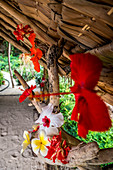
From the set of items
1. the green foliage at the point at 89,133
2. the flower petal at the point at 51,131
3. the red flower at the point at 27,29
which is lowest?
the green foliage at the point at 89,133

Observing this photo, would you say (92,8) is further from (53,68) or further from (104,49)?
(53,68)

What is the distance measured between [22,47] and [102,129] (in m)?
0.94

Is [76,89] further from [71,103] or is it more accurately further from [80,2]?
[71,103]

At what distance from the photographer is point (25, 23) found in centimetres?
63

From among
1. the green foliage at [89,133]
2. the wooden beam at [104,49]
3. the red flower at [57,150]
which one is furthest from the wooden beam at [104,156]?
the green foliage at [89,133]

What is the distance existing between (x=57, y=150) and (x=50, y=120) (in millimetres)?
128

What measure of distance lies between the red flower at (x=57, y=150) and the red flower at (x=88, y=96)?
0.41 m

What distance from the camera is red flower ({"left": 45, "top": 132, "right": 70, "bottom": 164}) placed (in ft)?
1.91

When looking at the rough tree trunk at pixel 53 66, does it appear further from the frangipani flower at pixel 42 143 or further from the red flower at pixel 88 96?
the red flower at pixel 88 96

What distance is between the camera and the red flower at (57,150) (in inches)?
22.9

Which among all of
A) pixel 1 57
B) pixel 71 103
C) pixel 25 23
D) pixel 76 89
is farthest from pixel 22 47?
pixel 1 57

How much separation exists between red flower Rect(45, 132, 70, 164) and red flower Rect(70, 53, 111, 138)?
407mm

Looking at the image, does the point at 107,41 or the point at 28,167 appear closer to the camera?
the point at 107,41

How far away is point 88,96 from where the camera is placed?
0.21 metres
